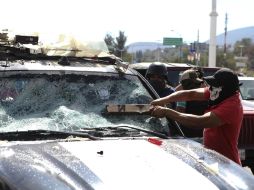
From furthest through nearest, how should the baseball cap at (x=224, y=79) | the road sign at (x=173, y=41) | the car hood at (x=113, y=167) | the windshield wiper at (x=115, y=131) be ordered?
the road sign at (x=173, y=41) → the baseball cap at (x=224, y=79) → the windshield wiper at (x=115, y=131) → the car hood at (x=113, y=167)

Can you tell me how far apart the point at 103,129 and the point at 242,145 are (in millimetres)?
3879

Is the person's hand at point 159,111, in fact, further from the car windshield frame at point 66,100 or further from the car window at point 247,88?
the car window at point 247,88

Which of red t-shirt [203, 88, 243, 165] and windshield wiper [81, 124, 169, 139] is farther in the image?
red t-shirt [203, 88, 243, 165]

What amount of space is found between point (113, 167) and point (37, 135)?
77 centimetres

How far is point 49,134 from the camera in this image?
379cm

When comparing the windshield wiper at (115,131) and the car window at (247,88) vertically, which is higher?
the windshield wiper at (115,131)

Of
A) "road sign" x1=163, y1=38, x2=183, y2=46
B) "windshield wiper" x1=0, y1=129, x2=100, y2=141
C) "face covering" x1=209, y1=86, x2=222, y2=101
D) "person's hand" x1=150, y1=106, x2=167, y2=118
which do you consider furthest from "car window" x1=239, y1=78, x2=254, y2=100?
"road sign" x1=163, y1=38, x2=183, y2=46

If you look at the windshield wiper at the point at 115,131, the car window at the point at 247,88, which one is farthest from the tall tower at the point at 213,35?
the windshield wiper at the point at 115,131

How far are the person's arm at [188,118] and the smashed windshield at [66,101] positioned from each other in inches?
4.9

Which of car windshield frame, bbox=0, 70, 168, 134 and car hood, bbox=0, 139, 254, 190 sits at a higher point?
car windshield frame, bbox=0, 70, 168, 134

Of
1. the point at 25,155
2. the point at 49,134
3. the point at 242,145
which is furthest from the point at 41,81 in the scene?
the point at 242,145

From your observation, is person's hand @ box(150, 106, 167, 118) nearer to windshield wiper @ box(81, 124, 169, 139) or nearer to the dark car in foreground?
the dark car in foreground

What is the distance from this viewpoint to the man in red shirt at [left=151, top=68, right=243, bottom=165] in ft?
14.5

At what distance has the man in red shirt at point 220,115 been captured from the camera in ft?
14.5
